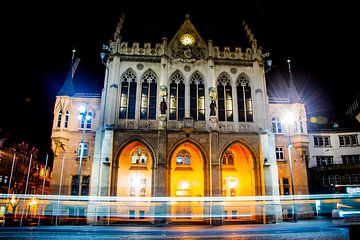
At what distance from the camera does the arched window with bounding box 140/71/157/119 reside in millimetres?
28766

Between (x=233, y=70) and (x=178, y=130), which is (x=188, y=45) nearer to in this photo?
(x=233, y=70)

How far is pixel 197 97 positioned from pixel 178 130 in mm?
4822

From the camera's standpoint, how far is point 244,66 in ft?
103

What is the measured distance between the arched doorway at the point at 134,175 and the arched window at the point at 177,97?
5.01m

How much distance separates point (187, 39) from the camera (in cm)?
3144

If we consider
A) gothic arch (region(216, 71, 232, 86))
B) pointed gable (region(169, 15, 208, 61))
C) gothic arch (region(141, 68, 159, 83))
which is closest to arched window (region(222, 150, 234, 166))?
gothic arch (region(216, 71, 232, 86))

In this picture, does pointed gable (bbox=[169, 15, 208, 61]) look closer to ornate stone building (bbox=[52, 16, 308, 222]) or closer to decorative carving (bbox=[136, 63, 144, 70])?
ornate stone building (bbox=[52, 16, 308, 222])

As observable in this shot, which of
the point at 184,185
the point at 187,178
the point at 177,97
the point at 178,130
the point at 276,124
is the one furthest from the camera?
the point at 276,124

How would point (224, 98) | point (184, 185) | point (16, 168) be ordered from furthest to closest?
point (16, 168) < point (224, 98) < point (184, 185)

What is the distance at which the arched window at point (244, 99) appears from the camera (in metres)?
29.8

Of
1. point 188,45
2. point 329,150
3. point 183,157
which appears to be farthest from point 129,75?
point 329,150

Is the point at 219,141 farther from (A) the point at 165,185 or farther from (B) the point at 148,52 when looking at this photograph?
(B) the point at 148,52

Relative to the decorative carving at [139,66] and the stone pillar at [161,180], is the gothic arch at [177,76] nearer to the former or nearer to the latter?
the decorative carving at [139,66]

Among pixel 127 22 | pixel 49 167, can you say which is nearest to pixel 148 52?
pixel 127 22
